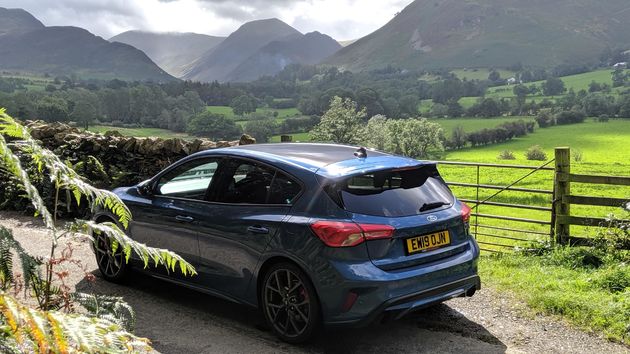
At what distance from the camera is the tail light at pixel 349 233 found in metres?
4.37

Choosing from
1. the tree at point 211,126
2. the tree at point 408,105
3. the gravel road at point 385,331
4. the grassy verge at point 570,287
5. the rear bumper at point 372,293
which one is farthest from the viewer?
the tree at point 408,105

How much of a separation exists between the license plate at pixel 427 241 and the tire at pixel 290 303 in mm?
905

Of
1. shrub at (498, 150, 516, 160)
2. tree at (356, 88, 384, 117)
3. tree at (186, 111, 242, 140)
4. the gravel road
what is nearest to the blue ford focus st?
the gravel road

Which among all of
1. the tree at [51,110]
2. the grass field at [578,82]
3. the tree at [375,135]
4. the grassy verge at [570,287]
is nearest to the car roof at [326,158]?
the grassy verge at [570,287]

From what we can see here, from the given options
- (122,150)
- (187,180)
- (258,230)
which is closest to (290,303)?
(258,230)

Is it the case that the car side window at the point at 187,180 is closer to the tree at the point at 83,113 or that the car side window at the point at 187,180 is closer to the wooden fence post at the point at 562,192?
the wooden fence post at the point at 562,192

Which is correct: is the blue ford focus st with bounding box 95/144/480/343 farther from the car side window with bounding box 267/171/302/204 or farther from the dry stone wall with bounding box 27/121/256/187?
the dry stone wall with bounding box 27/121/256/187

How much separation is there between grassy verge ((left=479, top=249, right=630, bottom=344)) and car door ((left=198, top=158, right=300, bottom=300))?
3000 millimetres

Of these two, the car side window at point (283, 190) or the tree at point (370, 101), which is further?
the tree at point (370, 101)

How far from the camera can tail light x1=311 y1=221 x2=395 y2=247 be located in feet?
14.3

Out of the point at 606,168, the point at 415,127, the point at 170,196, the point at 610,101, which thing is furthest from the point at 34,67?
the point at 170,196

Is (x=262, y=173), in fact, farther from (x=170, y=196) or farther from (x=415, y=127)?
(x=415, y=127)

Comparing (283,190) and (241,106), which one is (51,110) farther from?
(241,106)

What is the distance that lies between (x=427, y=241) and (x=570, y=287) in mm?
2443
